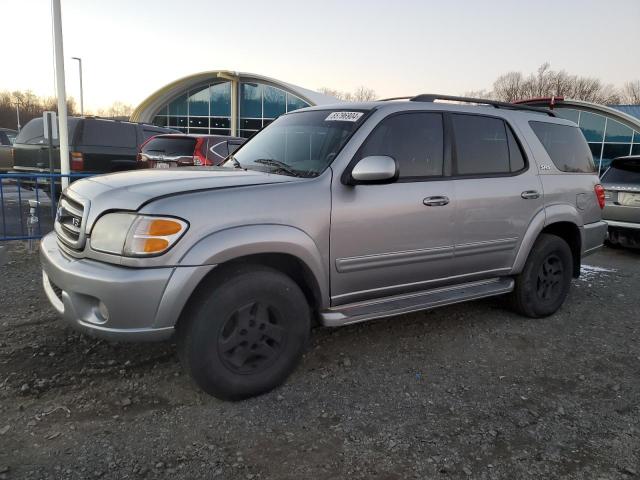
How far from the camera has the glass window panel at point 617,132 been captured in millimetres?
26078

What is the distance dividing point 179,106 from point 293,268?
1519 inches

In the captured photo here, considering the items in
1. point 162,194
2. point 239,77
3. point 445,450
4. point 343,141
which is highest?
point 239,77

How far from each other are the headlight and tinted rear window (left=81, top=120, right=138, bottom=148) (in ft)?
27.1

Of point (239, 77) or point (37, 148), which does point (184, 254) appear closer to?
point (37, 148)

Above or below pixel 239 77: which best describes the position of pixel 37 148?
below

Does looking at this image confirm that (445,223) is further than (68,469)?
Yes

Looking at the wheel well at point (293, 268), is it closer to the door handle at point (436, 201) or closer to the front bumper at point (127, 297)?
the front bumper at point (127, 297)

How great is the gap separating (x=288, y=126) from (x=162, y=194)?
1601 millimetres

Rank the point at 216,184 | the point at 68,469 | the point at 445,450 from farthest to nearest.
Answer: the point at 216,184
the point at 445,450
the point at 68,469

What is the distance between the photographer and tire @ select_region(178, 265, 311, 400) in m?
2.76

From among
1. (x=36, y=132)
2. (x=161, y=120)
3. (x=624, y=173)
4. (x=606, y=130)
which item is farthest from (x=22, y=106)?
(x=624, y=173)

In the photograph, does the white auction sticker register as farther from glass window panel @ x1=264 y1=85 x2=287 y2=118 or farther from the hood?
glass window panel @ x1=264 y1=85 x2=287 y2=118

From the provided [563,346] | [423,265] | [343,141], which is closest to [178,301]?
[343,141]

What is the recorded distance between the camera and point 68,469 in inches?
92.4
